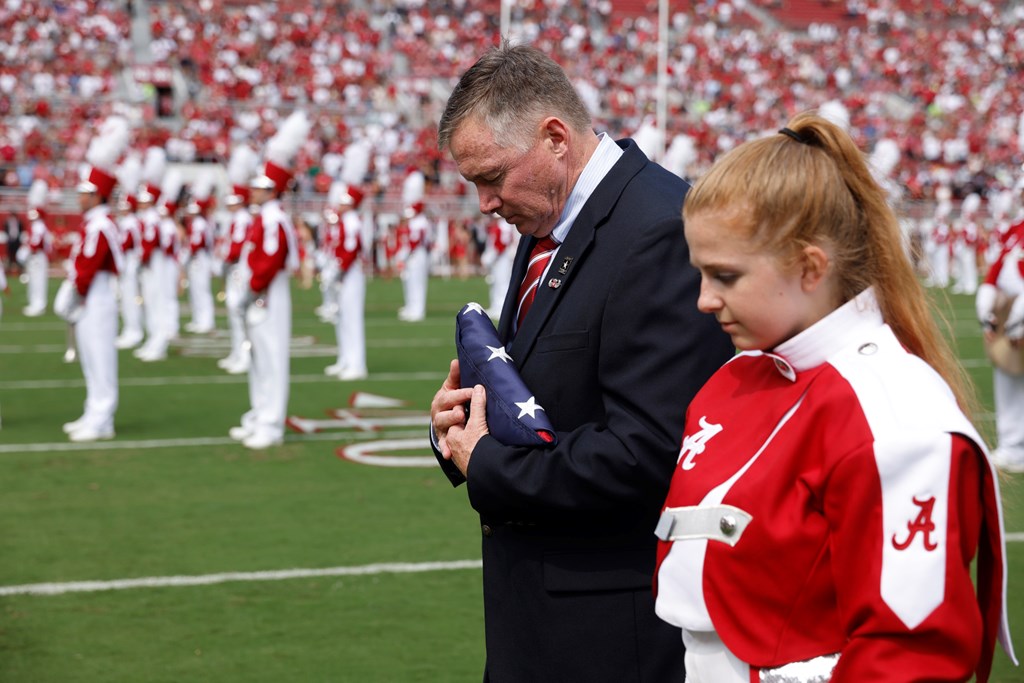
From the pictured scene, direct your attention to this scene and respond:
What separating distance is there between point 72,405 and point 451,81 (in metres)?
28.0

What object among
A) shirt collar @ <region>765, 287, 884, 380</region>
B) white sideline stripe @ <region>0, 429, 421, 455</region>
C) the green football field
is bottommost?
white sideline stripe @ <region>0, 429, 421, 455</region>

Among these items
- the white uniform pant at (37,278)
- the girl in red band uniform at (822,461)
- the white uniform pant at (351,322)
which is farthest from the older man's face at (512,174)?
the white uniform pant at (37,278)

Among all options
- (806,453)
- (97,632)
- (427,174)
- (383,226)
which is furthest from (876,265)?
(427,174)

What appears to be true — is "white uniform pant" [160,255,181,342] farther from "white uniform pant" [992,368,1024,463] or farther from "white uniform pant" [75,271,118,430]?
"white uniform pant" [992,368,1024,463]

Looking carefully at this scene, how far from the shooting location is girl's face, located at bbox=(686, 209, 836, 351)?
184 centimetres

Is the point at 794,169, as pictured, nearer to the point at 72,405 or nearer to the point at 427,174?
the point at 72,405

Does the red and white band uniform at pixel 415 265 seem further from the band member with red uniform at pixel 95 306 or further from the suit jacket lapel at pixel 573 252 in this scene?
the suit jacket lapel at pixel 573 252

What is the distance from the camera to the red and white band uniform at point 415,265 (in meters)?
19.6

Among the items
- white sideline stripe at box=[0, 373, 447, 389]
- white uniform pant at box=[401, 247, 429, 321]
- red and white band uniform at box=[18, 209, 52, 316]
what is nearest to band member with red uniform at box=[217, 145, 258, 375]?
white sideline stripe at box=[0, 373, 447, 389]

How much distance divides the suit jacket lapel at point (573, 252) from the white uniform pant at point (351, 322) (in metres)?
10.7

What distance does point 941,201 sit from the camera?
33281 mm

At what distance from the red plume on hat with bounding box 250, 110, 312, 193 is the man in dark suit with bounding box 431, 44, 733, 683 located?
775cm

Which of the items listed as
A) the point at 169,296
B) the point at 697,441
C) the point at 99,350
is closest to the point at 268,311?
the point at 99,350

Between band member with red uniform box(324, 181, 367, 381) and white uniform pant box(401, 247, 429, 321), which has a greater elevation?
band member with red uniform box(324, 181, 367, 381)
